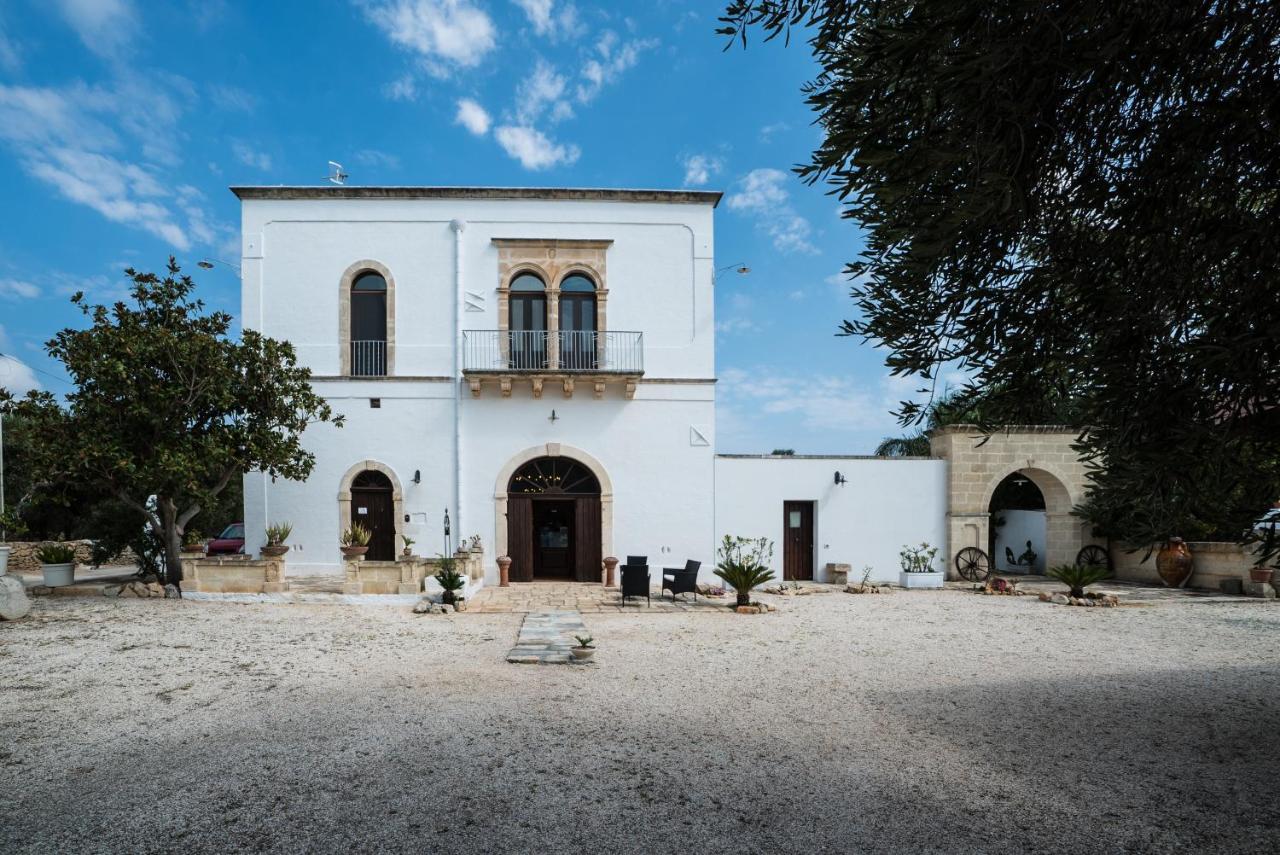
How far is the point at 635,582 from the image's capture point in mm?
10898

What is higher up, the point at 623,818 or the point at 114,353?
the point at 114,353

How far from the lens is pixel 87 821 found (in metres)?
3.62

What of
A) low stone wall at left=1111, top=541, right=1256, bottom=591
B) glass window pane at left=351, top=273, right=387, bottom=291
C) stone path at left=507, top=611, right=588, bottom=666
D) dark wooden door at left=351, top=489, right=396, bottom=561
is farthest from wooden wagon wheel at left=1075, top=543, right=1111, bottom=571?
glass window pane at left=351, top=273, right=387, bottom=291

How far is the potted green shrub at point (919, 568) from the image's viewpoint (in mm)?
13781

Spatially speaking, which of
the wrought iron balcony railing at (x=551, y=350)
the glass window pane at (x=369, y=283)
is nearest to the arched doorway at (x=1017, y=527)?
the wrought iron balcony railing at (x=551, y=350)

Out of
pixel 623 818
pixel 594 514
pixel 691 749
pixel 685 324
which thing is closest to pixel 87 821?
pixel 623 818

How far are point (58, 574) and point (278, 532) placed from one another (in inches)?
157

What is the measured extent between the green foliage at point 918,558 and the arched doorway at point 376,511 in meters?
10.9

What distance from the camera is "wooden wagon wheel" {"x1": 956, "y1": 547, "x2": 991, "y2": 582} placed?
1430cm

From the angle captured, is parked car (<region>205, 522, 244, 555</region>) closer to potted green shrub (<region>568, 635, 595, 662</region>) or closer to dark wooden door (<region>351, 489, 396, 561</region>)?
dark wooden door (<region>351, 489, 396, 561</region>)

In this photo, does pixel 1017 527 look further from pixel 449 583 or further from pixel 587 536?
pixel 449 583

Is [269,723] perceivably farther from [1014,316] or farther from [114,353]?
[114,353]

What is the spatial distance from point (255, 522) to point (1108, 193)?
48.5 ft

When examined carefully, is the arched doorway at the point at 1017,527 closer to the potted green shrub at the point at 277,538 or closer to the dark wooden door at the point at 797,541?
the dark wooden door at the point at 797,541
